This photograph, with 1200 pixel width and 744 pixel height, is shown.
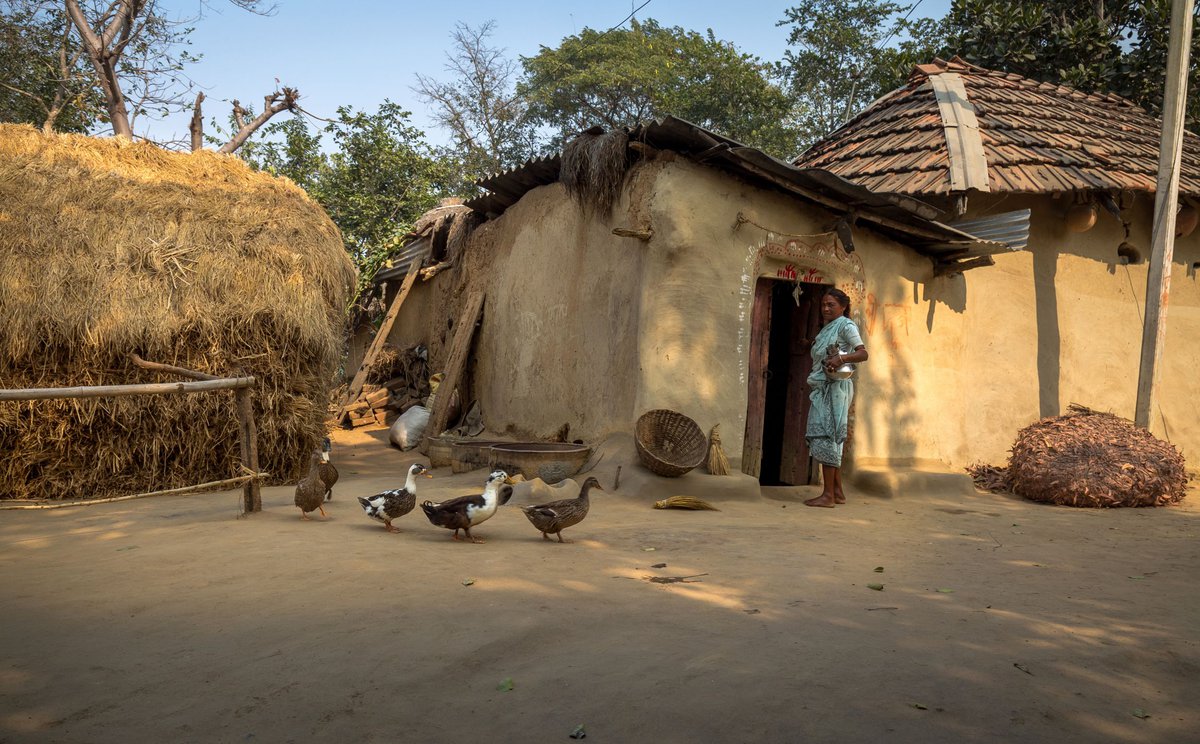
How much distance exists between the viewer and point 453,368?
401 inches

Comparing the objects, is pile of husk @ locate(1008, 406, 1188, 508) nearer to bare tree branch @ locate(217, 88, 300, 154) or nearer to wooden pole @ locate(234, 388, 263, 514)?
wooden pole @ locate(234, 388, 263, 514)

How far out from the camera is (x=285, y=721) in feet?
7.57

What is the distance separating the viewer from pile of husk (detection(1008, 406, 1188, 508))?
7250 millimetres

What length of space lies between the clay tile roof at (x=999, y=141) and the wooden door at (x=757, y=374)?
1969 millimetres

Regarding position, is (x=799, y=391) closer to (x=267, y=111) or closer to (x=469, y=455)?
(x=469, y=455)

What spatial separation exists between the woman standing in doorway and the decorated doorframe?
646mm

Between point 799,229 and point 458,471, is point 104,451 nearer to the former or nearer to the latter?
point 458,471

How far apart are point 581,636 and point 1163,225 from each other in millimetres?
8255

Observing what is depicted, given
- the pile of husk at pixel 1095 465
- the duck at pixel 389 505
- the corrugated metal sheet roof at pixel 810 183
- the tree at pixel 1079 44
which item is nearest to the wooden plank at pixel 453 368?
the corrugated metal sheet roof at pixel 810 183

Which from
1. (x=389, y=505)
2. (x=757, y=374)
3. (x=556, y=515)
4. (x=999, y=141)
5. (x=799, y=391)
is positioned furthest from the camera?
(x=999, y=141)

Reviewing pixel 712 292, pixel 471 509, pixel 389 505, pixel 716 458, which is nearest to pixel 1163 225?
pixel 712 292

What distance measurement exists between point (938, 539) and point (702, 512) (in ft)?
5.51

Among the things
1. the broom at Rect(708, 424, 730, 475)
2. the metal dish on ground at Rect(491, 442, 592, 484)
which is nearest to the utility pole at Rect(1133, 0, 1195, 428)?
the broom at Rect(708, 424, 730, 475)

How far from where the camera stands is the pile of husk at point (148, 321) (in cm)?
679
